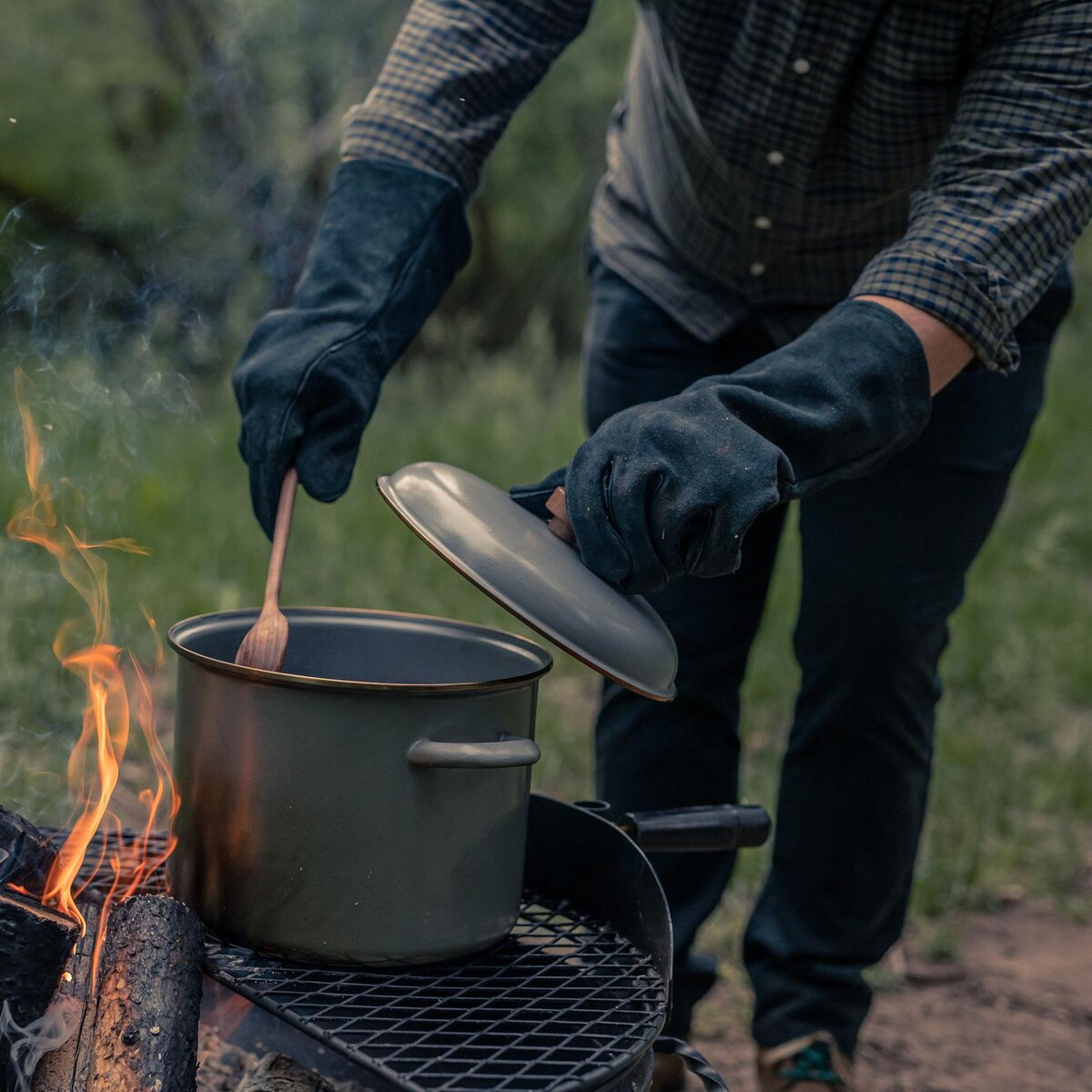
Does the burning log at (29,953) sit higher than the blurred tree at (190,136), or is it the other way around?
the blurred tree at (190,136)

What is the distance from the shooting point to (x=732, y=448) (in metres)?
1.26

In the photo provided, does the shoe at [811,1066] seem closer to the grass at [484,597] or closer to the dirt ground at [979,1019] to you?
the dirt ground at [979,1019]

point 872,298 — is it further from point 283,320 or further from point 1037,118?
point 283,320

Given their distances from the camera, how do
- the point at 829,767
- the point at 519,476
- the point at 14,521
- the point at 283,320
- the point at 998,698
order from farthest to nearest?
the point at 519,476, the point at 998,698, the point at 829,767, the point at 14,521, the point at 283,320

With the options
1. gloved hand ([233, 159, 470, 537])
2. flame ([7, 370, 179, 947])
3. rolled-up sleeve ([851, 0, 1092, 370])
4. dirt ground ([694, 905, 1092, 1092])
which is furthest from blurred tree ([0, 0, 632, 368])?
rolled-up sleeve ([851, 0, 1092, 370])

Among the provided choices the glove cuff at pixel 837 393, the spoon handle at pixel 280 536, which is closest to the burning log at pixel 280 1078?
the spoon handle at pixel 280 536

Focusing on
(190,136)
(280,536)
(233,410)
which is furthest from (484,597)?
(190,136)

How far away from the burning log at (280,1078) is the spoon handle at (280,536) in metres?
0.56

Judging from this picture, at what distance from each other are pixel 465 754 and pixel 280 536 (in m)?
0.42

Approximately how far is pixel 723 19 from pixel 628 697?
1.06 metres

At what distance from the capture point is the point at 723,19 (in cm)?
183

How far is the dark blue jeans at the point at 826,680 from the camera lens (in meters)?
1.91

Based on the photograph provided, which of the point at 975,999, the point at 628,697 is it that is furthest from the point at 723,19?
the point at 975,999

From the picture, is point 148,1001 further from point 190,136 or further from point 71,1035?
point 190,136
